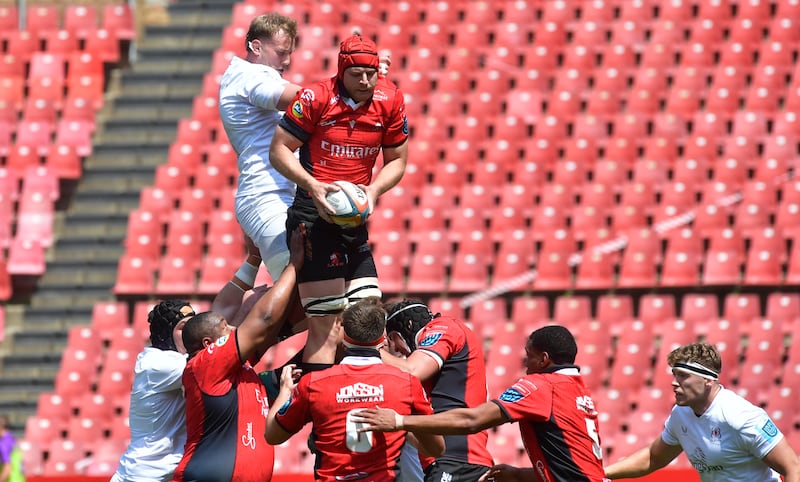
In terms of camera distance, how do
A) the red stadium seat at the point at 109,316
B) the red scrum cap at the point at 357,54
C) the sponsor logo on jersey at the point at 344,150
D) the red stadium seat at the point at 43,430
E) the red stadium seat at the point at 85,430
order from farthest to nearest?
the red stadium seat at the point at 109,316, the red stadium seat at the point at 43,430, the red stadium seat at the point at 85,430, the sponsor logo on jersey at the point at 344,150, the red scrum cap at the point at 357,54

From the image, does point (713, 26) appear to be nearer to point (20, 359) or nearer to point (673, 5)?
point (673, 5)

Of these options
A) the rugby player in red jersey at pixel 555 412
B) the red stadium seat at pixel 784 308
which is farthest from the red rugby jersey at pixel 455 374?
the red stadium seat at pixel 784 308

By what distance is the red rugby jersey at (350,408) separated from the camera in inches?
265

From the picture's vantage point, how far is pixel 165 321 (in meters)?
8.04

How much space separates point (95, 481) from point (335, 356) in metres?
6.27

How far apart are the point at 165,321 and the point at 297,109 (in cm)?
172

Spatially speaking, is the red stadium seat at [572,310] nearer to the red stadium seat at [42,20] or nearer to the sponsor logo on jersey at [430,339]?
the sponsor logo on jersey at [430,339]

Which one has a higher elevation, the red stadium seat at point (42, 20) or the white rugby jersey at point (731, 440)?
the red stadium seat at point (42, 20)

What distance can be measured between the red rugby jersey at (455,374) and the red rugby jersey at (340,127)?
1.00m

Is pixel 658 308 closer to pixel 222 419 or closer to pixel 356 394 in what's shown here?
pixel 222 419

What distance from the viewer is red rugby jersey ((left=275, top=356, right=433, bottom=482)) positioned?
674 cm

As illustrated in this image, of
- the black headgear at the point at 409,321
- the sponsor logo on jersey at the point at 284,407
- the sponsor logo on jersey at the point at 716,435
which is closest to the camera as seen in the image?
the sponsor logo on jersey at the point at 284,407

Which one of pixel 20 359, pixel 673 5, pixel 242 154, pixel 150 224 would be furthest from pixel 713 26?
pixel 242 154

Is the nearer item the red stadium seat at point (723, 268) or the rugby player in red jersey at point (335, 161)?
the rugby player in red jersey at point (335, 161)
